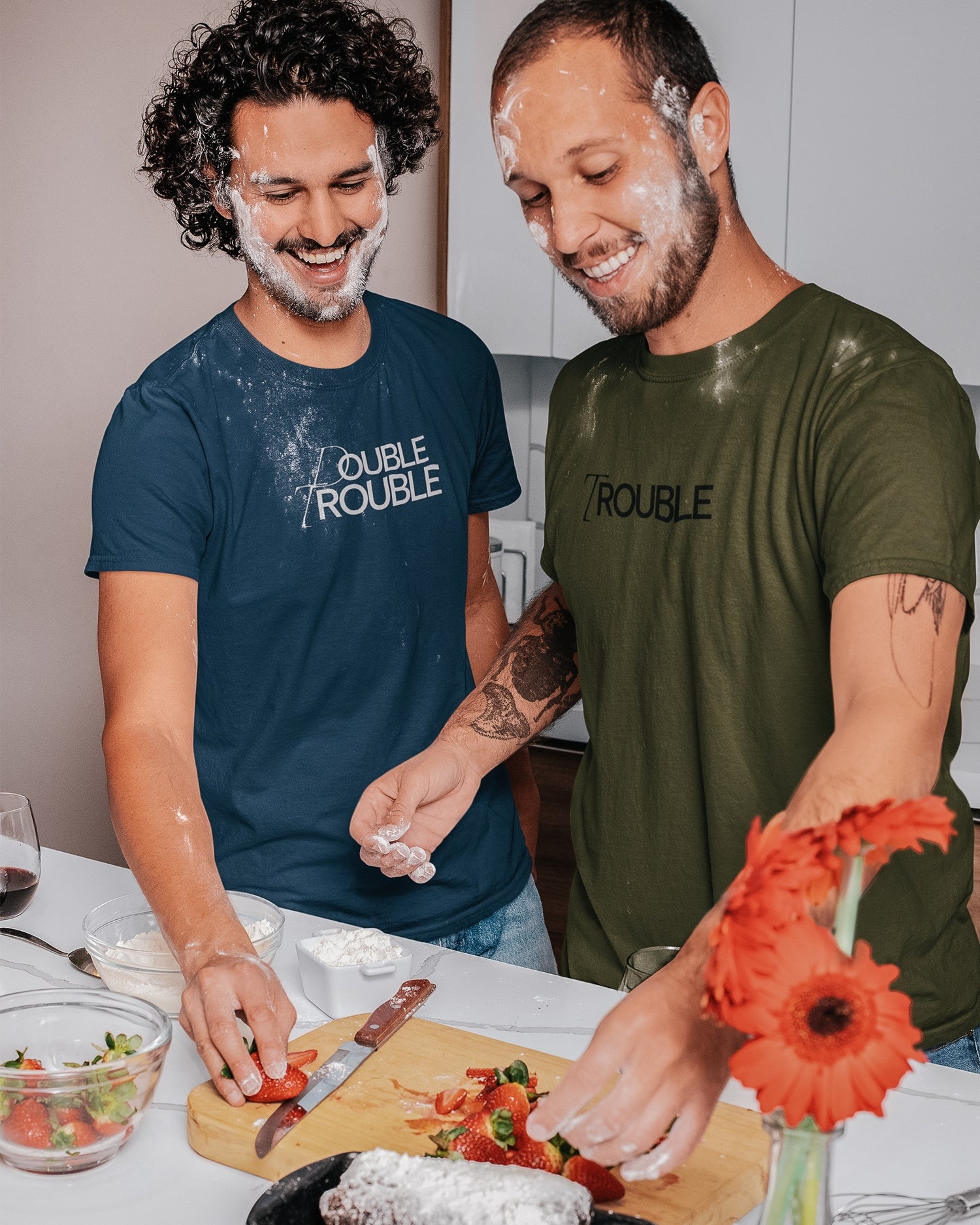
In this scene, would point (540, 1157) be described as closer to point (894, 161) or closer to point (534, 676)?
point (534, 676)

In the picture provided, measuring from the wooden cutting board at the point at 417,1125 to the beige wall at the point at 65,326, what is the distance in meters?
1.51

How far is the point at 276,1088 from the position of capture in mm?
960

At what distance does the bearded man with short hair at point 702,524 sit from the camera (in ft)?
3.36

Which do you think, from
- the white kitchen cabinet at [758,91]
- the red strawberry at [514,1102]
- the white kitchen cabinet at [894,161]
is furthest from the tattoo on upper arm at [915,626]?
the white kitchen cabinet at [758,91]

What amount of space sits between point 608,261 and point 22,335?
4.81 feet

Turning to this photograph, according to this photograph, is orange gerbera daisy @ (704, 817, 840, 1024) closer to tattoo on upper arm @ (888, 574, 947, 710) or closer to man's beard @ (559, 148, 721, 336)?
tattoo on upper arm @ (888, 574, 947, 710)

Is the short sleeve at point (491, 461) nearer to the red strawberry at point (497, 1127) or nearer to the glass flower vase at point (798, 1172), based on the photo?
the red strawberry at point (497, 1127)

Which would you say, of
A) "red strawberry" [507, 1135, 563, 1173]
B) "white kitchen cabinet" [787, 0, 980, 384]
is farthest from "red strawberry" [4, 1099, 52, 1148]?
"white kitchen cabinet" [787, 0, 980, 384]

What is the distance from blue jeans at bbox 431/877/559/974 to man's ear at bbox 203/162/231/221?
930 mm

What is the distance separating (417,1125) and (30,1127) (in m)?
0.28

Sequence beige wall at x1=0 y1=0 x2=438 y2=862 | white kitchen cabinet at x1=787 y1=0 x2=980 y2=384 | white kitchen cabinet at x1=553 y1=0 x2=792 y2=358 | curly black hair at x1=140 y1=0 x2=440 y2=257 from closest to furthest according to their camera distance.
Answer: curly black hair at x1=140 y1=0 x2=440 y2=257 < beige wall at x1=0 y1=0 x2=438 y2=862 < white kitchen cabinet at x1=787 y1=0 x2=980 y2=384 < white kitchen cabinet at x1=553 y1=0 x2=792 y2=358

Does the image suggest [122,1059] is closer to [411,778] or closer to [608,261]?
[411,778]

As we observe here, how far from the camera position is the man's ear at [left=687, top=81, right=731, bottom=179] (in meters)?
1.20

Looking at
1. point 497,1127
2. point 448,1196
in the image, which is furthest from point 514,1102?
point 448,1196
